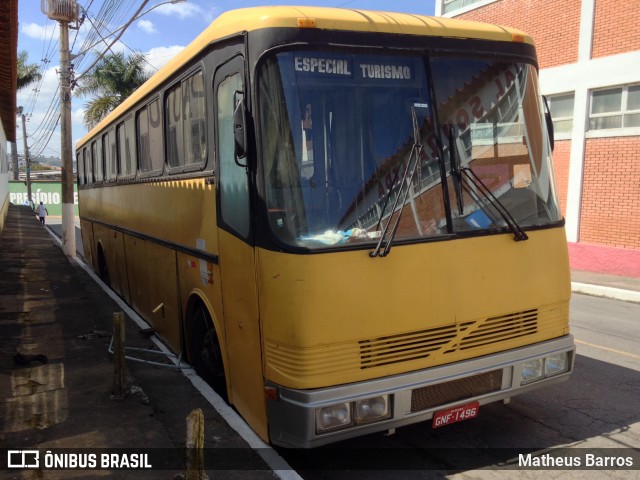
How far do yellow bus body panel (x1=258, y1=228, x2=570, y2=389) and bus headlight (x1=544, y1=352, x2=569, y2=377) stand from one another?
22 centimetres

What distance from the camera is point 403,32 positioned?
3639mm

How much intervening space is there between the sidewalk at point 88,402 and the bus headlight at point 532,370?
1889 millimetres

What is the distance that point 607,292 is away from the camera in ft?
35.0

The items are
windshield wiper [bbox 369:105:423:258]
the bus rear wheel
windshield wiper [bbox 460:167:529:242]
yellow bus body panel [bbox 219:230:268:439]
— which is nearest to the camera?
windshield wiper [bbox 369:105:423:258]

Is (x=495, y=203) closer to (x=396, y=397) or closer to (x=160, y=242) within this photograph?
(x=396, y=397)

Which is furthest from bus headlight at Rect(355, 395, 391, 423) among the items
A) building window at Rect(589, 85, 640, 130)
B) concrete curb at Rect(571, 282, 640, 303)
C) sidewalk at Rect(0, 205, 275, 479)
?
building window at Rect(589, 85, 640, 130)

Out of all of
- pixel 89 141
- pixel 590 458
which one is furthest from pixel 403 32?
pixel 89 141

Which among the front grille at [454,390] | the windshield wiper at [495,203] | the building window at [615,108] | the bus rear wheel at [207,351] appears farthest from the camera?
the building window at [615,108]

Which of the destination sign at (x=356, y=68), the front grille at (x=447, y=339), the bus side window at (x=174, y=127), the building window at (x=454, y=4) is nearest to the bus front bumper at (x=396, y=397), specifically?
the front grille at (x=447, y=339)

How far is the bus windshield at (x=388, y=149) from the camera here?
339 cm

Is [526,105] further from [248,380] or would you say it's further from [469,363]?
[248,380]

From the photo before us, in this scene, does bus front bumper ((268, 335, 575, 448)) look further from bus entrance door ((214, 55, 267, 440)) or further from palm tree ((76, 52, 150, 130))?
palm tree ((76, 52, 150, 130))

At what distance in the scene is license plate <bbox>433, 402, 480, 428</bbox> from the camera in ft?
11.8

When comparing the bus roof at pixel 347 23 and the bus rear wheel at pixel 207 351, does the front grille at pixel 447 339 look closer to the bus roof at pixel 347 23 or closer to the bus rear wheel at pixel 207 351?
the bus rear wheel at pixel 207 351
